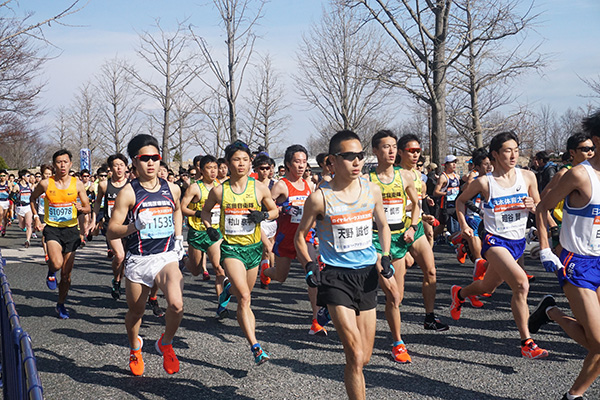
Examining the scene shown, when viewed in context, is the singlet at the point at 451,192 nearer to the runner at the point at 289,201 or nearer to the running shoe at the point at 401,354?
the runner at the point at 289,201

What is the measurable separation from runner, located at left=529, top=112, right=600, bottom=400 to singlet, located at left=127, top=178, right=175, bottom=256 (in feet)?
10.5

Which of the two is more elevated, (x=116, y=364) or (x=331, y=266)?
(x=331, y=266)

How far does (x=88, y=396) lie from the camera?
183 inches

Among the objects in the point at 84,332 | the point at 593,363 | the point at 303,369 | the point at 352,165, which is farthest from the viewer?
the point at 84,332

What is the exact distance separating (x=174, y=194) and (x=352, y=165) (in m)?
2.12

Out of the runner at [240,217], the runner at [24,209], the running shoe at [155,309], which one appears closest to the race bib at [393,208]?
the runner at [240,217]

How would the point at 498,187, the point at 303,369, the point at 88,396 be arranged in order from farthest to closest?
the point at 498,187, the point at 303,369, the point at 88,396

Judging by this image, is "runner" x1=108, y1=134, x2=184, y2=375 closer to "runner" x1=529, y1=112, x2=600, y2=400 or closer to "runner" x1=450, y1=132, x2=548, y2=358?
"runner" x1=450, y1=132, x2=548, y2=358

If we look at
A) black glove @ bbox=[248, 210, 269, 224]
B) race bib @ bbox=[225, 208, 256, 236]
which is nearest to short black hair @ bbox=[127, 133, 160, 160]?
race bib @ bbox=[225, 208, 256, 236]

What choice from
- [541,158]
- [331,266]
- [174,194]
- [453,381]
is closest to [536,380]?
[453,381]

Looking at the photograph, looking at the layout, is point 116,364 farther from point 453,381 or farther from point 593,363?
point 593,363

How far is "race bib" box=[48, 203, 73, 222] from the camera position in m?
8.12

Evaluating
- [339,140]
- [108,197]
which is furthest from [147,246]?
[108,197]

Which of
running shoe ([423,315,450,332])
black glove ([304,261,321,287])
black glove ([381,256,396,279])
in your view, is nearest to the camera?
black glove ([304,261,321,287])
